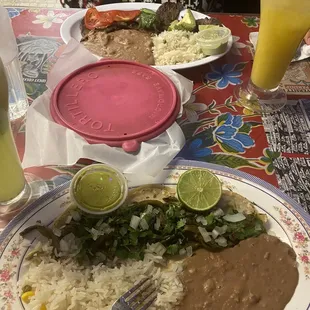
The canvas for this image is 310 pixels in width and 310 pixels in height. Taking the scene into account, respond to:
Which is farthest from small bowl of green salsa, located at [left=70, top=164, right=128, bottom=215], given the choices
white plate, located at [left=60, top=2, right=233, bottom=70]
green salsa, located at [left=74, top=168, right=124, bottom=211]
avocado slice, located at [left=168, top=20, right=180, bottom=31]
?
avocado slice, located at [left=168, top=20, right=180, bottom=31]

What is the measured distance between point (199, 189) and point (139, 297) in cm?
35

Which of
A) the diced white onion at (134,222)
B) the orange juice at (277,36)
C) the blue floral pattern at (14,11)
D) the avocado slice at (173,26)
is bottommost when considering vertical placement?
the diced white onion at (134,222)

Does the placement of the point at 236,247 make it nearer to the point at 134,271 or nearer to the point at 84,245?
the point at 134,271

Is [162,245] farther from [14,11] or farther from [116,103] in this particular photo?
[14,11]

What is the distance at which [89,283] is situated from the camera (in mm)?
1043

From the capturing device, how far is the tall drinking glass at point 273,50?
1.35m

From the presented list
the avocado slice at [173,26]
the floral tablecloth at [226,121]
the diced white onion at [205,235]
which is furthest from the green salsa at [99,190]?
the avocado slice at [173,26]

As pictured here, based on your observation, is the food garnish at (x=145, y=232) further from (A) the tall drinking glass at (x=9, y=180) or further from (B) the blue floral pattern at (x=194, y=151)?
(B) the blue floral pattern at (x=194, y=151)

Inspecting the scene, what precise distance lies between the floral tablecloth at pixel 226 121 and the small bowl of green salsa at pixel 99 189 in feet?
0.43

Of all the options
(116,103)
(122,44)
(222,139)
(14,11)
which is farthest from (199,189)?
(14,11)

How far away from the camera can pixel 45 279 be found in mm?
1032

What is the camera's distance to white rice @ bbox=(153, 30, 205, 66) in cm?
171

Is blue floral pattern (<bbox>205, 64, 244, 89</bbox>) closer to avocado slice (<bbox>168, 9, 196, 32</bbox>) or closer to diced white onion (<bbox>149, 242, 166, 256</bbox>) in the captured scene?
avocado slice (<bbox>168, 9, 196, 32</bbox>)

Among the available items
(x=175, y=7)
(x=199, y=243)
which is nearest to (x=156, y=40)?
(x=175, y=7)
